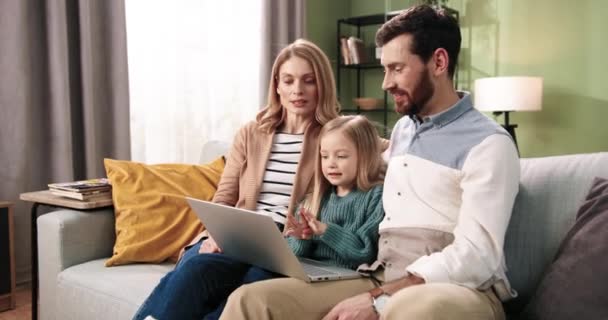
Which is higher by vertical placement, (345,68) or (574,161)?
(345,68)

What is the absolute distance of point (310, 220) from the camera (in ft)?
4.80

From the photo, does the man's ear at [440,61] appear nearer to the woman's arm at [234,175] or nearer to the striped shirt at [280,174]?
the striped shirt at [280,174]

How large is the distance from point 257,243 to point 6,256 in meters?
1.56

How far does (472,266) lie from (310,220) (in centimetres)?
43

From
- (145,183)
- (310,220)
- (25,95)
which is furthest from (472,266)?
(25,95)

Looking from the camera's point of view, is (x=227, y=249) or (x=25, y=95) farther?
(x=25, y=95)

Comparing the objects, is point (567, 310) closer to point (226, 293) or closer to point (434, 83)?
point (434, 83)

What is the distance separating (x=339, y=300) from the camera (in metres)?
1.33

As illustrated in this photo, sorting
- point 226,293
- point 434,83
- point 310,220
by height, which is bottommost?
point 226,293

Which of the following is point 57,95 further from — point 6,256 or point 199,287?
point 199,287

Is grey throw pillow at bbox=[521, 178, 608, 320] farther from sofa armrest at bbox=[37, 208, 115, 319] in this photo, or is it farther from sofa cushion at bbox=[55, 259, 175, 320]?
sofa armrest at bbox=[37, 208, 115, 319]

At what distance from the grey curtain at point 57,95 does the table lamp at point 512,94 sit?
7.74 feet

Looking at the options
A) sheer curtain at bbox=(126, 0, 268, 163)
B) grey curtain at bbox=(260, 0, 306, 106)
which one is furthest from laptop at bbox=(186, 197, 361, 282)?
grey curtain at bbox=(260, 0, 306, 106)

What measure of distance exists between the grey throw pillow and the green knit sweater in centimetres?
41
